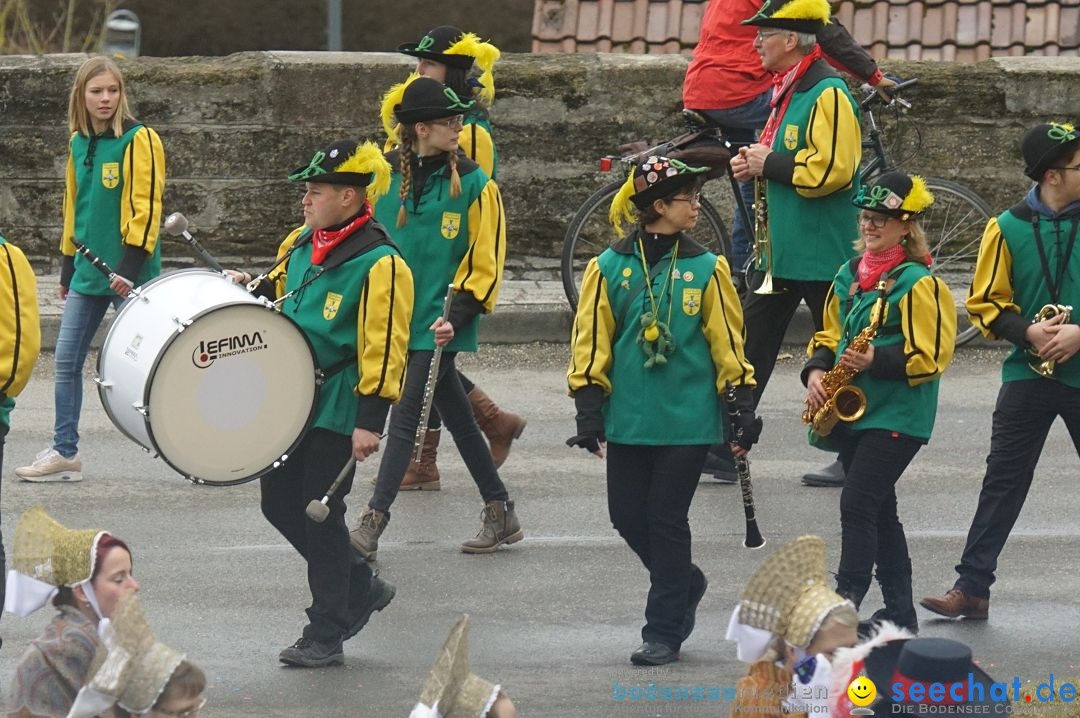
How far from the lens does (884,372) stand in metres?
6.76

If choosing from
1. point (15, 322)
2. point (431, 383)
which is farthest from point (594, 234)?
point (15, 322)

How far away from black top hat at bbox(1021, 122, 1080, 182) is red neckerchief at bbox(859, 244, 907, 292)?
556 millimetres

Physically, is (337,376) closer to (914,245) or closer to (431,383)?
(431,383)

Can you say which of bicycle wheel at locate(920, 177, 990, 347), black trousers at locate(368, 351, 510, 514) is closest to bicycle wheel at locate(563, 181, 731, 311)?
bicycle wheel at locate(920, 177, 990, 347)

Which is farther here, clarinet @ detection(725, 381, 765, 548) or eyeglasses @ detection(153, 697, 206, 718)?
clarinet @ detection(725, 381, 765, 548)

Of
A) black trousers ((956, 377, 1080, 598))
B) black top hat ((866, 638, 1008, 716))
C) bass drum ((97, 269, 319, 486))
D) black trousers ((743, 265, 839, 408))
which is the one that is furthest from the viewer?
black trousers ((743, 265, 839, 408))

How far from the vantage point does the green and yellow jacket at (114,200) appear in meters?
8.87

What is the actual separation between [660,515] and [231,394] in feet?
4.81

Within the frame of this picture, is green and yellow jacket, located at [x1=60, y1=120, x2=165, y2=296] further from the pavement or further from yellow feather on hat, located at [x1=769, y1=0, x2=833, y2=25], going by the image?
yellow feather on hat, located at [x1=769, y1=0, x2=833, y2=25]

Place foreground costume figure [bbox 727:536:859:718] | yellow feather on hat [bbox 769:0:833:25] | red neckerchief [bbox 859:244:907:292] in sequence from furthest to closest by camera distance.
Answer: yellow feather on hat [bbox 769:0:833:25]
red neckerchief [bbox 859:244:907:292]
foreground costume figure [bbox 727:536:859:718]

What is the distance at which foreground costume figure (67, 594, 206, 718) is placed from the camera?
4605 mm

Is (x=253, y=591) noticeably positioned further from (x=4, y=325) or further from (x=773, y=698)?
(x=773, y=698)

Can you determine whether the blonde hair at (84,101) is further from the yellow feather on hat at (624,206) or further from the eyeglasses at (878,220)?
the eyeglasses at (878,220)

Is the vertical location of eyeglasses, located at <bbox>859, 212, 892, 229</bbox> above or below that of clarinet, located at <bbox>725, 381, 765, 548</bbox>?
above
